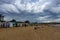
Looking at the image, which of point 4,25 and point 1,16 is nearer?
point 4,25

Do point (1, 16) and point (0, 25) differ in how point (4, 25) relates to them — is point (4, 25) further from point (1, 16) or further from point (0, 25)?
point (1, 16)

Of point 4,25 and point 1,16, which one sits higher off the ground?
point 1,16

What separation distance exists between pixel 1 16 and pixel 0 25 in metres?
8.49

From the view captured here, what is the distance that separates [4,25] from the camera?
115ft

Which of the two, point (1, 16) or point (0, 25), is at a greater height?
point (1, 16)

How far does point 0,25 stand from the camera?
113ft

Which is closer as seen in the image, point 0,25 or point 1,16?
point 0,25

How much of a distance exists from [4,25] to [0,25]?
116 centimetres

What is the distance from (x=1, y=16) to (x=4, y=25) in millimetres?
8237

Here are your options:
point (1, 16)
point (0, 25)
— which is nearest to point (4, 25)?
point (0, 25)

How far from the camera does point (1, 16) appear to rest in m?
42.4
